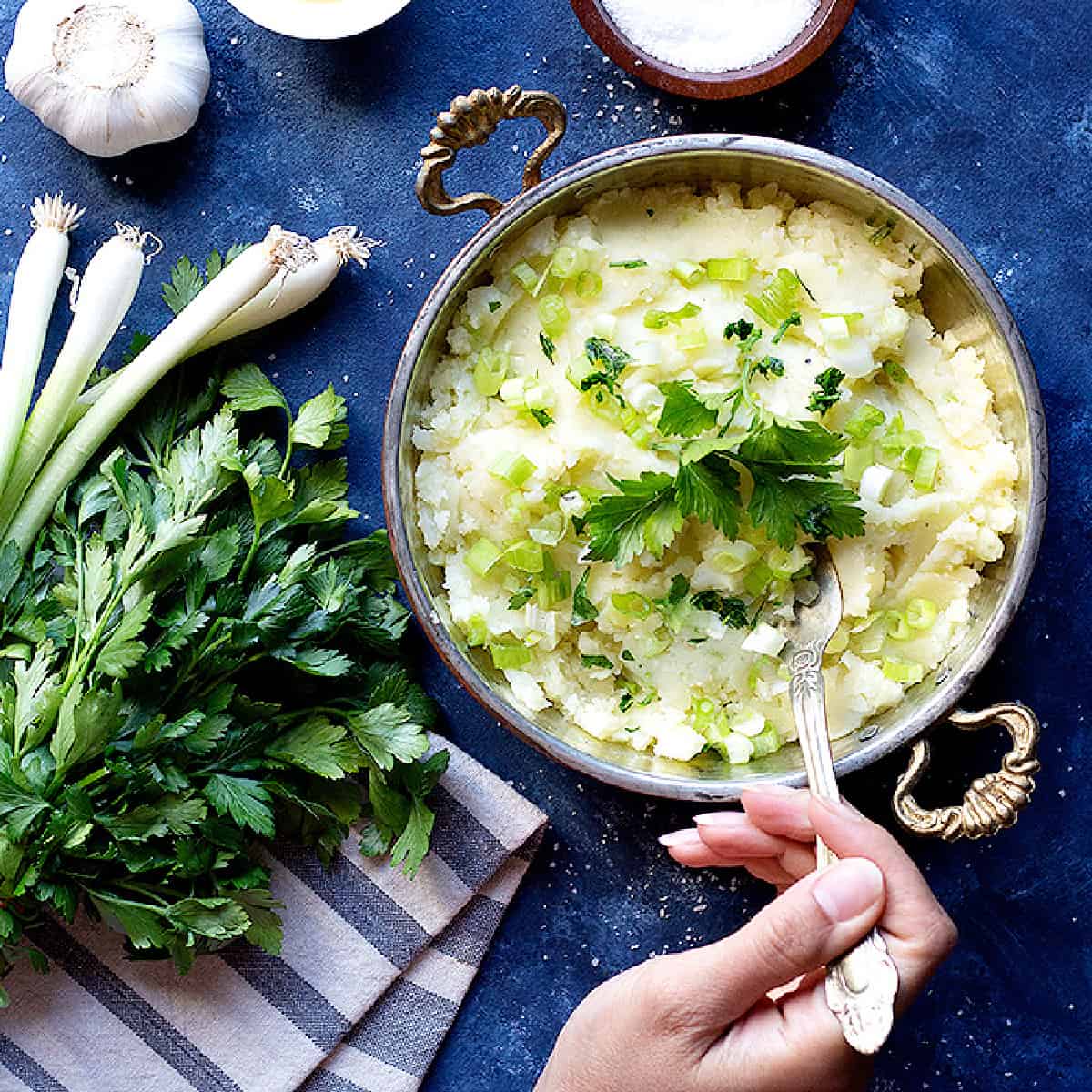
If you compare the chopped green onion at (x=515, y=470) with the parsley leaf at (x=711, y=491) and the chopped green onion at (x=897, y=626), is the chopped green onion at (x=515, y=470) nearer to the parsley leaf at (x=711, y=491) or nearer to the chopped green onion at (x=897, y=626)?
the parsley leaf at (x=711, y=491)

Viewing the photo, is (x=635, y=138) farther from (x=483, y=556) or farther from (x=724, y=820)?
(x=724, y=820)

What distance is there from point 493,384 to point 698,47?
67 cm

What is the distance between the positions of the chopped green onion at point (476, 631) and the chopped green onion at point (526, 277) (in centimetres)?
52

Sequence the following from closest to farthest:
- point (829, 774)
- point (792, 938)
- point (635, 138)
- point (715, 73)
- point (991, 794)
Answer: point (792, 938)
point (829, 774)
point (991, 794)
point (715, 73)
point (635, 138)

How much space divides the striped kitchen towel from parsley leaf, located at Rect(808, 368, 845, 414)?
0.86m

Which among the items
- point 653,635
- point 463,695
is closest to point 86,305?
point 463,695

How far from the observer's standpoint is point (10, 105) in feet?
8.01

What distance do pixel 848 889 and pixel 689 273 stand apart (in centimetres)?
95

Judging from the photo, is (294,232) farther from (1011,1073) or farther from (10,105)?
(1011,1073)

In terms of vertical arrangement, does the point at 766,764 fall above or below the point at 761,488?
below

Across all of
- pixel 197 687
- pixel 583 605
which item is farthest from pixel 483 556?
pixel 197 687

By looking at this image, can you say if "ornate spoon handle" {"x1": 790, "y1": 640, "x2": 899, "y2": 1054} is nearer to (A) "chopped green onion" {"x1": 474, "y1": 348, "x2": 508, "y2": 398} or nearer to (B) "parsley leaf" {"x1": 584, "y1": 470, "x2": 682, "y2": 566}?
(B) "parsley leaf" {"x1": 584, "y1": 470, "x2": 682, "y2": 566}

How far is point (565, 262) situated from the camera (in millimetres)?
2158

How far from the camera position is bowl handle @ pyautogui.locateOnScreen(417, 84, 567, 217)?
80.7 inches
